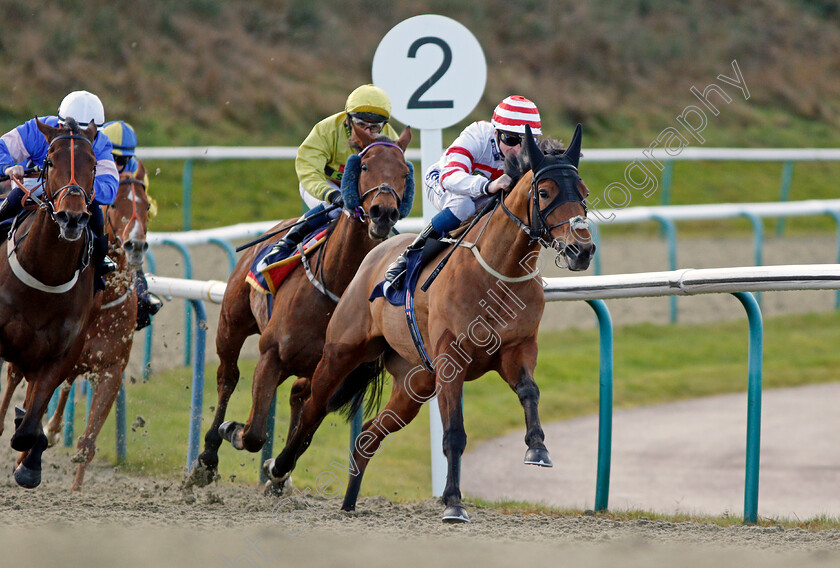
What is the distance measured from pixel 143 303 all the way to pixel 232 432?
4.28 feet

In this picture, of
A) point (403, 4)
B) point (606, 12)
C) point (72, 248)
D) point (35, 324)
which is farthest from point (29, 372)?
point (606, 12)

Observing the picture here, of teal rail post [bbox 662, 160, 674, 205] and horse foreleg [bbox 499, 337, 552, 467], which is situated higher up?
teal rail post [bbox 662, 160, 674, 205]

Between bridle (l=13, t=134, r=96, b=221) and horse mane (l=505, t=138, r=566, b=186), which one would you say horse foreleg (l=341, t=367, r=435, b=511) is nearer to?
horse mane (l=505, t=138, r=566, b=186)

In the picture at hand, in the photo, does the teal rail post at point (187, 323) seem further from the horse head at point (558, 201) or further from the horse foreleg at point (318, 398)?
the horse head at point (558, 201)

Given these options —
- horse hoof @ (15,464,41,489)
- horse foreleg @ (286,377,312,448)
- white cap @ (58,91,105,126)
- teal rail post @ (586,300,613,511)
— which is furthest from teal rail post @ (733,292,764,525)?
white cap @ (58,91,105,126)

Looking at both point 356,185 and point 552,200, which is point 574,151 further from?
point 356,185

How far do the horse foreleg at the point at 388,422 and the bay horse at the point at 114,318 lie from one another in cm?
166

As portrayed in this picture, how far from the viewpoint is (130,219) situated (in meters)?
6.62

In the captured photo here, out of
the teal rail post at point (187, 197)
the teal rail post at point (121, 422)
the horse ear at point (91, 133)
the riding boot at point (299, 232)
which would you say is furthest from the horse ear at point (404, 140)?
the teal rail post at point (187, 197)

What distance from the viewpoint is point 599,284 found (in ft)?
17.6

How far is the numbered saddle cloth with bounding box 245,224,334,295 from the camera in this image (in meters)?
6.00

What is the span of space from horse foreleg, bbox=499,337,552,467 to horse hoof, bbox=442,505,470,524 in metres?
0.33

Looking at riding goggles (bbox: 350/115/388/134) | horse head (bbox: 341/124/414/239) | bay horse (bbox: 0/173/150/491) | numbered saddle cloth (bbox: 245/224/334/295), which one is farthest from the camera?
bay horse (bbox: 0/173/150/491)

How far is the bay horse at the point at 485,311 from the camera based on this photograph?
14.6 feet
